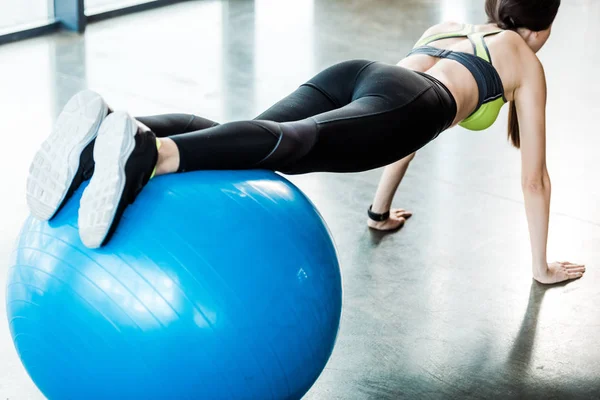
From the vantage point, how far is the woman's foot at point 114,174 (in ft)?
6.10

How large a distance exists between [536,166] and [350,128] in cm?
80

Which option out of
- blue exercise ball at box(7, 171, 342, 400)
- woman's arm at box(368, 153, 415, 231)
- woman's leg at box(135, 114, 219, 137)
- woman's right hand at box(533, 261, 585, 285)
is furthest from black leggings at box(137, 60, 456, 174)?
woman's right hand at box(533, 261, 585, 285)

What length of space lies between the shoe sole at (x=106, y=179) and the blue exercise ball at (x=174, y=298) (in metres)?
0.06


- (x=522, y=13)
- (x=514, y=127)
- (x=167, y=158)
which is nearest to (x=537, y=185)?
(x=514, y=127)

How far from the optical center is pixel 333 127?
7.62 feet

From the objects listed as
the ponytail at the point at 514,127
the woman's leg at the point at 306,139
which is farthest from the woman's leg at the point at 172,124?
the ponytail at the point at 514,127

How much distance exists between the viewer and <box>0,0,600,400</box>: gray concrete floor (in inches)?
104

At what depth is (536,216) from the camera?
2.96 m

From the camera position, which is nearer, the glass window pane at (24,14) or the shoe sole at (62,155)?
the shoe sole at (62,155)

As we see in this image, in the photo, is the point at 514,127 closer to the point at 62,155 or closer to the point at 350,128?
the point at 350,128

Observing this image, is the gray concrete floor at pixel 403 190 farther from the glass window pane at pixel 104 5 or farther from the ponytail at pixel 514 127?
the ponytail at pixel 514 127

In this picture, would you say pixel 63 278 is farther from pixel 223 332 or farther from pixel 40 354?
pixel 223 332

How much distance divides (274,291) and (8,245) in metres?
1.55

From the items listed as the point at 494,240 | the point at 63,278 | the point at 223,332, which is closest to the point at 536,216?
the point at 494,240
